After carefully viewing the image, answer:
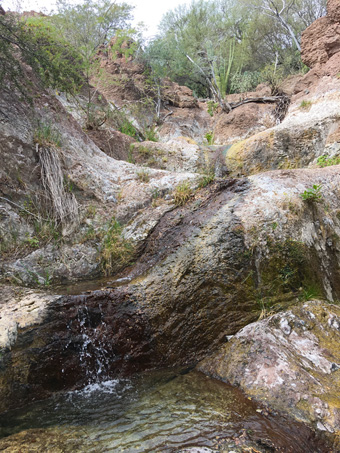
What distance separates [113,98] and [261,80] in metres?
8.21

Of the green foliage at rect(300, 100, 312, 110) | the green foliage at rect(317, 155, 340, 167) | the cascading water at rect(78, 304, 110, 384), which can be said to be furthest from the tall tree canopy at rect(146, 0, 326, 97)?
the cascading water at rect(78, 304, 110, 384)

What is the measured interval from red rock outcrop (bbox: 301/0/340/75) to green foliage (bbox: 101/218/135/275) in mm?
8707

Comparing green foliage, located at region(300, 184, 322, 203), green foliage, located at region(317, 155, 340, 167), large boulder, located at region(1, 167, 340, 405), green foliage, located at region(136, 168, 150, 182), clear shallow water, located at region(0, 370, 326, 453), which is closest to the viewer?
clear shallow water, located at region(0, 370, 326, 453)

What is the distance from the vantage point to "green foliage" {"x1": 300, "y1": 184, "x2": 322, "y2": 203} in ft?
15.9

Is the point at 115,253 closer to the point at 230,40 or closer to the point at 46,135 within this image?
the point at 46,135

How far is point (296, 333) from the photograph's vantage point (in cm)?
367

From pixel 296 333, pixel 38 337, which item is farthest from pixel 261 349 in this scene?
pixel 38 337

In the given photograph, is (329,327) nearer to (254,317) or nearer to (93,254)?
(254,317)

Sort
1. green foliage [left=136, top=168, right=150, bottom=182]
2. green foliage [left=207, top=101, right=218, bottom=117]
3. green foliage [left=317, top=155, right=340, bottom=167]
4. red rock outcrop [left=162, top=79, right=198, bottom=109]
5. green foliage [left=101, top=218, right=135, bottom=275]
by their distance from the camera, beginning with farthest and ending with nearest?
red rock outcrop [left=162, top=79, right=198, bottom=109], green foliage [left=207, top=101, right=218, bottom=117], green foliage [left=317, top=155, right=340, bottom=167], green foliage [left=136, top=168, right=150, bottom=182], green foliage [left=101, top=218, right=135, bottom=275]

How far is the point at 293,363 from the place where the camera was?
10.6 feet

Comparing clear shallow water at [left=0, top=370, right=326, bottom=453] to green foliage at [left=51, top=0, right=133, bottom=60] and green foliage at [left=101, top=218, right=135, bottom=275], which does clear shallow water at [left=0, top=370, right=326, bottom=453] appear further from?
green foliage at [left=51, top=0, right=133, bottom=60]

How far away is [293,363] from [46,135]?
545cm

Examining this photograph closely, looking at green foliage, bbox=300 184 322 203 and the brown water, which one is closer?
the brown water

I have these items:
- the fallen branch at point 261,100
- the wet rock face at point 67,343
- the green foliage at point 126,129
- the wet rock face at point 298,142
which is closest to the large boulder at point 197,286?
the wet rock face at point 67,343
